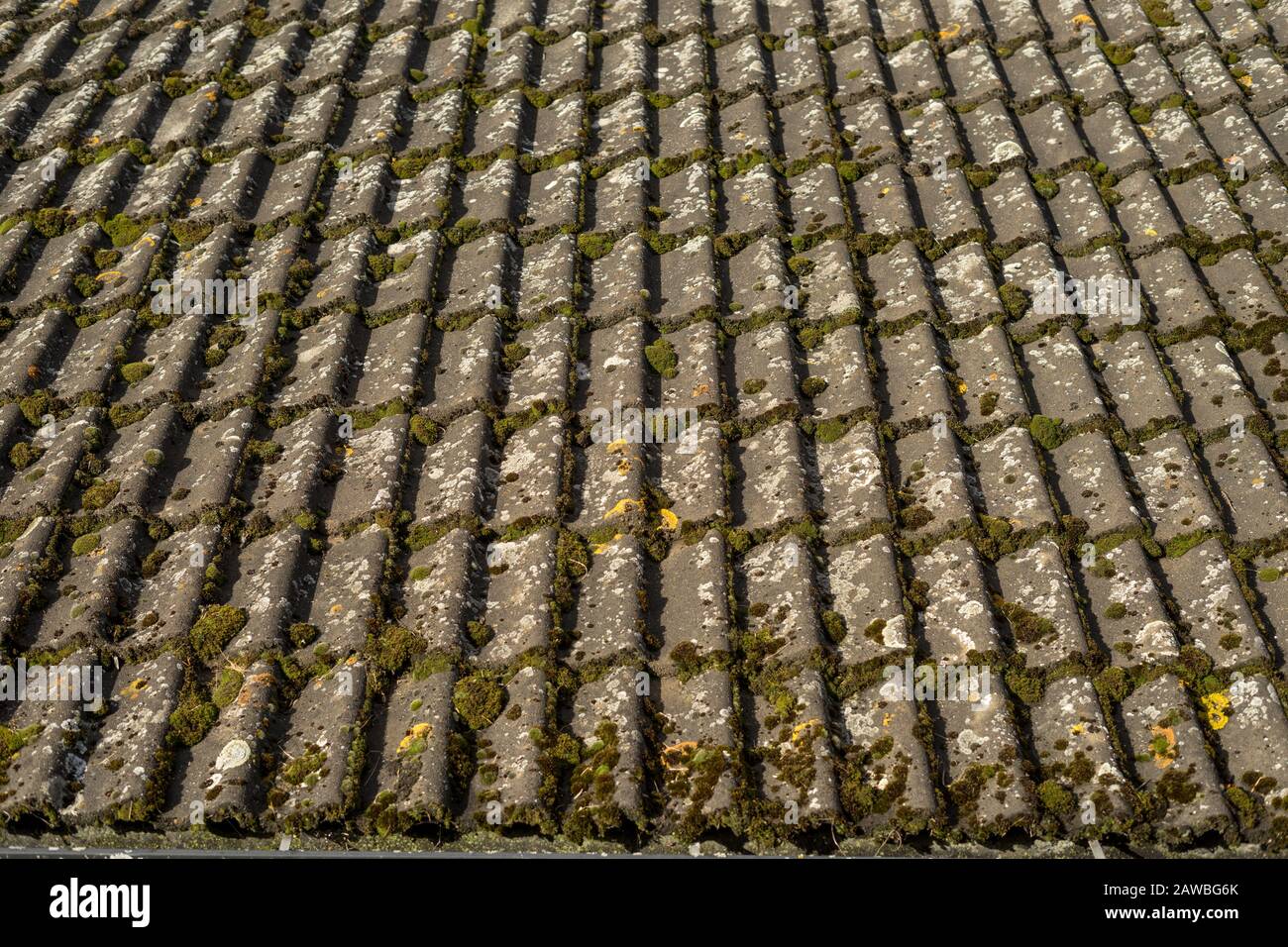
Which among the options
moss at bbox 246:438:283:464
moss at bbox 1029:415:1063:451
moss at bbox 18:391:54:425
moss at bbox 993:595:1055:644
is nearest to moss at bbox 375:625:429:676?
moss at bbox 246:438:283:464

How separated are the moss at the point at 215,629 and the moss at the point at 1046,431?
269 cm

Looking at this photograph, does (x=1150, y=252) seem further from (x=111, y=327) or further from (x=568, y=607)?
(x=111, y=327)

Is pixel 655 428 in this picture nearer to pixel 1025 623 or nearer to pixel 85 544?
pixel 1025 623

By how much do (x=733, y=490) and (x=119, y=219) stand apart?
3176 millimetres

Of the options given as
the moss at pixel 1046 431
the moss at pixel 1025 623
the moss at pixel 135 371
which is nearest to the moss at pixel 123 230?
the moss at pixel 135 371

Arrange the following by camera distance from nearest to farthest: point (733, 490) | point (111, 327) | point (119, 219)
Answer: point (733, 490) < point (111, 327) < point (119, 219)

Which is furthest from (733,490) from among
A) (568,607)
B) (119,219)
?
(119,219)

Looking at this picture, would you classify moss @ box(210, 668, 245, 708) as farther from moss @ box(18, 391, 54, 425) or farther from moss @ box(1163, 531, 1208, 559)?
moss @ box(1163, 531, 1208, 559)

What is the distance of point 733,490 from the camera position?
3.77 meters

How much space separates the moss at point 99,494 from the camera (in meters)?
3.81

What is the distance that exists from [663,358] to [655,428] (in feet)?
Result: 1.24

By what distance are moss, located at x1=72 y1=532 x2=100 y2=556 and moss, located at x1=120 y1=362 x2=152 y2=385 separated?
844 millimetres

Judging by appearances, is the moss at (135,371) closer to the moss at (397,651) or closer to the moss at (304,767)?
the moss at (397,651)

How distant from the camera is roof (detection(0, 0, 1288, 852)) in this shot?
9.93ft
